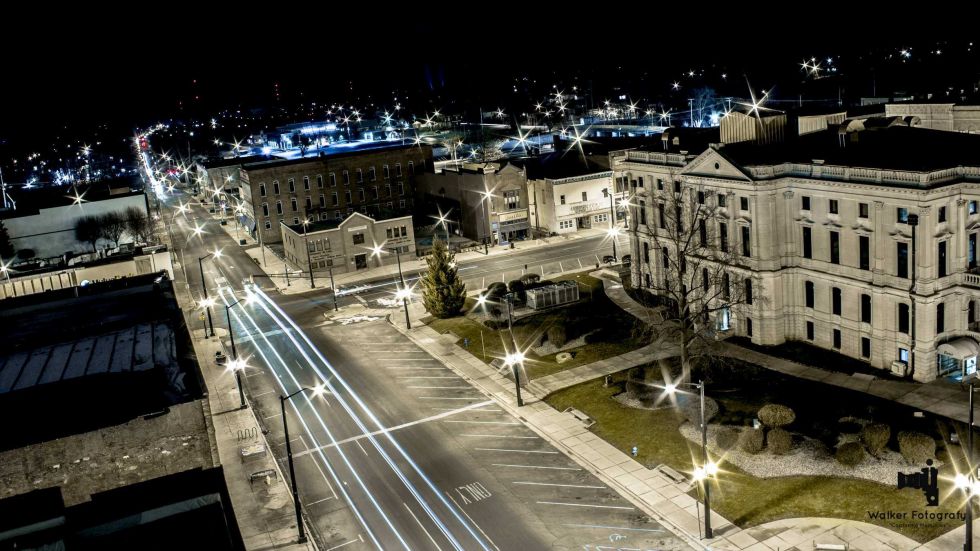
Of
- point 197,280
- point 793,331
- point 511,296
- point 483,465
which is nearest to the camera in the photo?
point 483,465

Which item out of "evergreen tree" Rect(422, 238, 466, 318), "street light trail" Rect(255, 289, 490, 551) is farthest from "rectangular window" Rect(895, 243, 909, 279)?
"evergreen tree" Rect(422, 238, 466, 318)

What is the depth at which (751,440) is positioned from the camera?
1679 inches

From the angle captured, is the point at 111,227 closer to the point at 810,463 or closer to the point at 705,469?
the point at 705,469

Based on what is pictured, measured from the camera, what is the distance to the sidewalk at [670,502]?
34.2m

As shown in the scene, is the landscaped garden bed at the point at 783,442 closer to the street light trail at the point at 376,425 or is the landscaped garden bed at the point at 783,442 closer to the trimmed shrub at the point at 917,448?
the trimmed shrub at the point at 917,448

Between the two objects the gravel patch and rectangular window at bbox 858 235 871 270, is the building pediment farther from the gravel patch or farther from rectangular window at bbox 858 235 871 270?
the gravel patch

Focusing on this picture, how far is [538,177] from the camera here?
105812mm

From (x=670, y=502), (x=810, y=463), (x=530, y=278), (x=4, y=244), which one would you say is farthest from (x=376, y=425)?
(x=4, y=244)

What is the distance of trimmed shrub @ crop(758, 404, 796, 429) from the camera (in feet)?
142

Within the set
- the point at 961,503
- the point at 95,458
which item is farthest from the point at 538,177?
the point at 95,458

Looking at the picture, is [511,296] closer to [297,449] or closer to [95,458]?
[297,449]

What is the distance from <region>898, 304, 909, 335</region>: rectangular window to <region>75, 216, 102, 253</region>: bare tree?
324ft

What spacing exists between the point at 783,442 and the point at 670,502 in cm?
771

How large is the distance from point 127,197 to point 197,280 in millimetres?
25443
